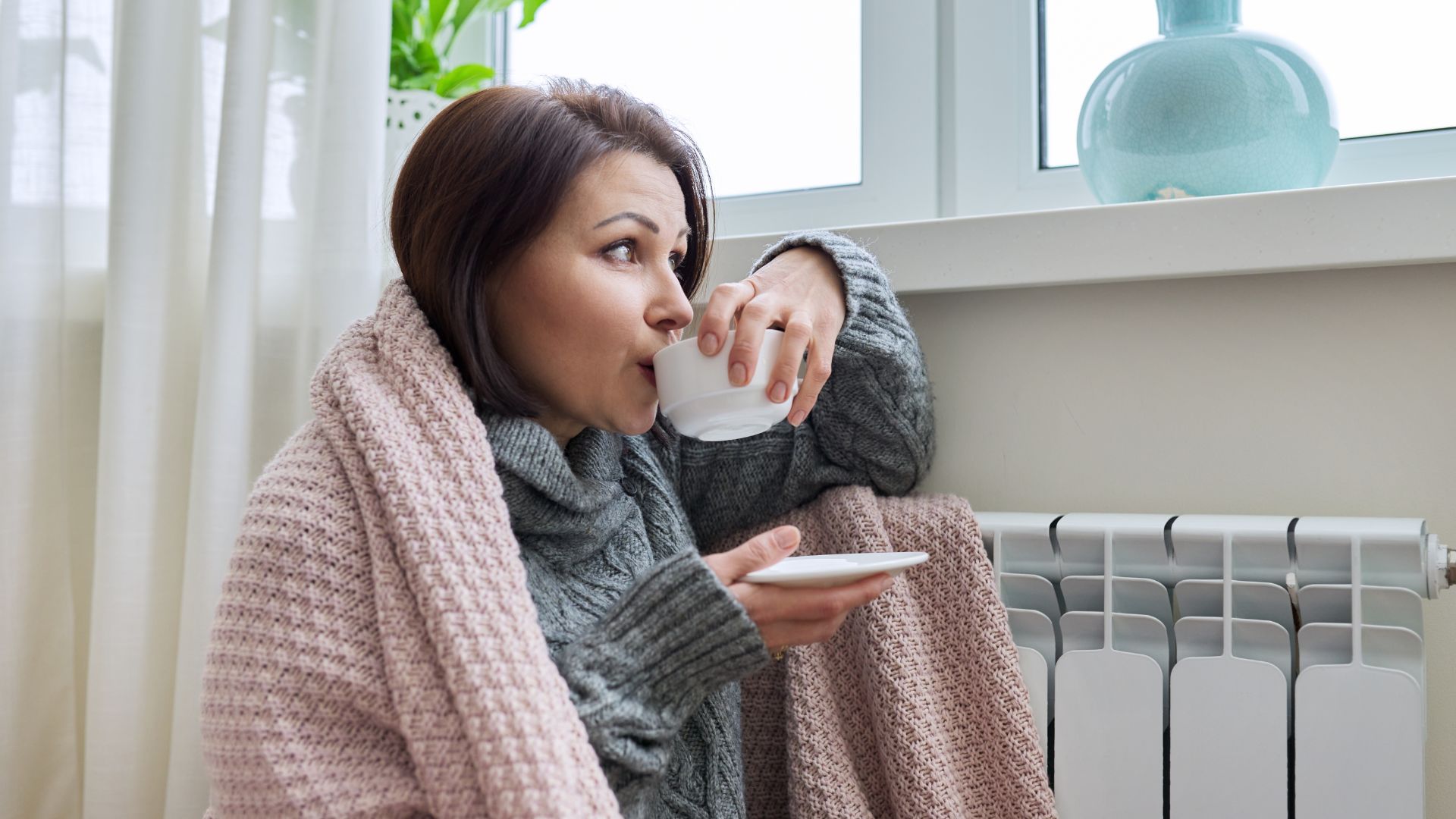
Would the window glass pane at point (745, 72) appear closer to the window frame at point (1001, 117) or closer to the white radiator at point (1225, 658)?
the window frame at point (1001, 117)

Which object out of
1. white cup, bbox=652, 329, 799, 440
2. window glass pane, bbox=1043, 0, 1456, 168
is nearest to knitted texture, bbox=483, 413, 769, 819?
white cup, bbox=652, 329, 799, 440

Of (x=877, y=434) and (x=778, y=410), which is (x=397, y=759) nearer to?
(x=778, y=410)

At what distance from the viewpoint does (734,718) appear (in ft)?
3.17

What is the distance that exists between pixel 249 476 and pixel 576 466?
17.5 inches

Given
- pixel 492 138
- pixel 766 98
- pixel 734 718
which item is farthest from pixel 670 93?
pixel 734 718

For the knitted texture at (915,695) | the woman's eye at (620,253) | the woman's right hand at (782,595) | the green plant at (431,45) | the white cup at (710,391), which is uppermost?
the green plant at (431,45)

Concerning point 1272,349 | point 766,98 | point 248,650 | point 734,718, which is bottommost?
point 734,718

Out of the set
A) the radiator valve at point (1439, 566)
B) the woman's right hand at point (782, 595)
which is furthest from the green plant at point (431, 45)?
the radiator valve at point (1439, 566)

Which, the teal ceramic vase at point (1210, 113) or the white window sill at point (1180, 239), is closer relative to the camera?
the white window sill at point (1180, 239)

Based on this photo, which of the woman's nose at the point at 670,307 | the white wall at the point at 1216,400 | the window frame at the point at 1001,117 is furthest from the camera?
the window frame at the point at 1001,117

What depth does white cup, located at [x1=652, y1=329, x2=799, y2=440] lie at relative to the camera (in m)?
0.80

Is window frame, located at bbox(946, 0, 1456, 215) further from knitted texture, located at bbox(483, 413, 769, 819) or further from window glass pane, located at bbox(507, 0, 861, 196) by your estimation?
knitted texture, located at bbox(483, 413, 769, 819)

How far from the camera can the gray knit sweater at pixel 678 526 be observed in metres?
0.75

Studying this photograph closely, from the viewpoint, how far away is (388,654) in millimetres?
670
